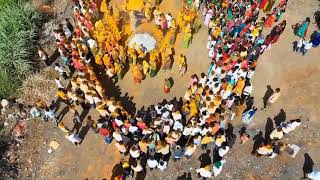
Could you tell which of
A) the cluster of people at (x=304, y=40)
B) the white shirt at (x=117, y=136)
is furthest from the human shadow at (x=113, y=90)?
the cluster of people at (x=304, y=40)

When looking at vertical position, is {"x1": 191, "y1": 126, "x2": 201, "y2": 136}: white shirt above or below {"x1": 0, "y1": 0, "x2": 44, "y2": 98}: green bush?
below

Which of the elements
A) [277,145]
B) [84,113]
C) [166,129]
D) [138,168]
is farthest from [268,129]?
[84,113]

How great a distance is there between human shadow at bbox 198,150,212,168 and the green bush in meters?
7.54

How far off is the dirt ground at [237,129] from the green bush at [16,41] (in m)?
2.46

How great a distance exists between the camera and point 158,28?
53.4ft

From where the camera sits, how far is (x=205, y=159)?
42.2 feet

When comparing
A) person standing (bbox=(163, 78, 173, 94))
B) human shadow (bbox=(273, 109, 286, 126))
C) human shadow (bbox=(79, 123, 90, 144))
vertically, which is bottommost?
human shadow (bbox=(79, 123, 90, 144))

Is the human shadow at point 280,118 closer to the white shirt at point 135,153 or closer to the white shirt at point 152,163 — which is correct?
the white shirt at point 152,163

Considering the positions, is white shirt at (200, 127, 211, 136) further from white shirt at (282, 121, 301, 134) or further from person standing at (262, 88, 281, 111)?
person standing at (262, 88, 281, 111)

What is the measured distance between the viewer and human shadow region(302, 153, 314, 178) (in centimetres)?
1237

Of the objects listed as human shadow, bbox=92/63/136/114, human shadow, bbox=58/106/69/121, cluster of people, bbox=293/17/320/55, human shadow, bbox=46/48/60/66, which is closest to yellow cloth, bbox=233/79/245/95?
cluster of people, bbox=293/17/320/55

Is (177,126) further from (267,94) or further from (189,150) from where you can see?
(267,94)

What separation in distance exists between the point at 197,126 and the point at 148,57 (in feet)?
14.2

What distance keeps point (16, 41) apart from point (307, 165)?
38.9ft
